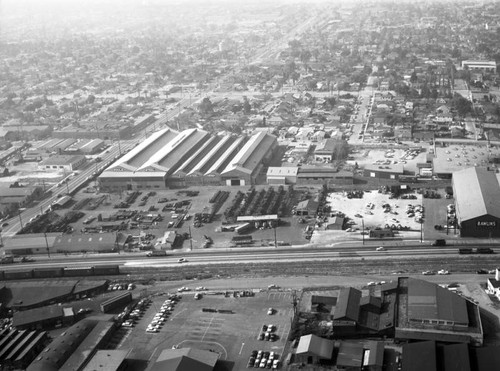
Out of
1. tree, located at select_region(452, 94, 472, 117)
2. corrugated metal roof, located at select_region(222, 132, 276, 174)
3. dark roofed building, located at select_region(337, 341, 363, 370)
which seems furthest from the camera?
tree, located at select_region(452, 94, 472, 117)

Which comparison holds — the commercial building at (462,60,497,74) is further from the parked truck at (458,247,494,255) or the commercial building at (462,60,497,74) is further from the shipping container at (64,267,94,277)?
the shipping container at (64,267,94,277)

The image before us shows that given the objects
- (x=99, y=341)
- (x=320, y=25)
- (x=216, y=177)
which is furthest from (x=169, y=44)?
(x=99, y=341)

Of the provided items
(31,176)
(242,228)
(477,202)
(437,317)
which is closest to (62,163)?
(31,176)

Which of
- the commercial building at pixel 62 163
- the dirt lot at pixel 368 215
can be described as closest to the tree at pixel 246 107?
the commercial building at pixel 62 163

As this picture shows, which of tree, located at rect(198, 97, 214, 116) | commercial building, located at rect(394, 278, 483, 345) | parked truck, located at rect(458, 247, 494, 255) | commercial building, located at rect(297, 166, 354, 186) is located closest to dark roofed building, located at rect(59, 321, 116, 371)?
commercial building, located at rect(394, 278, 483, 345)

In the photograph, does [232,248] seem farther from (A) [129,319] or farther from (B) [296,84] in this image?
(B) [296,84]

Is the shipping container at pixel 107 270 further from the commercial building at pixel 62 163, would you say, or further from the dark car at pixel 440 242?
the commercial building at pixel 62 163

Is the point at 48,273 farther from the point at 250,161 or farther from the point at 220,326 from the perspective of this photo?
the point at 250,161
